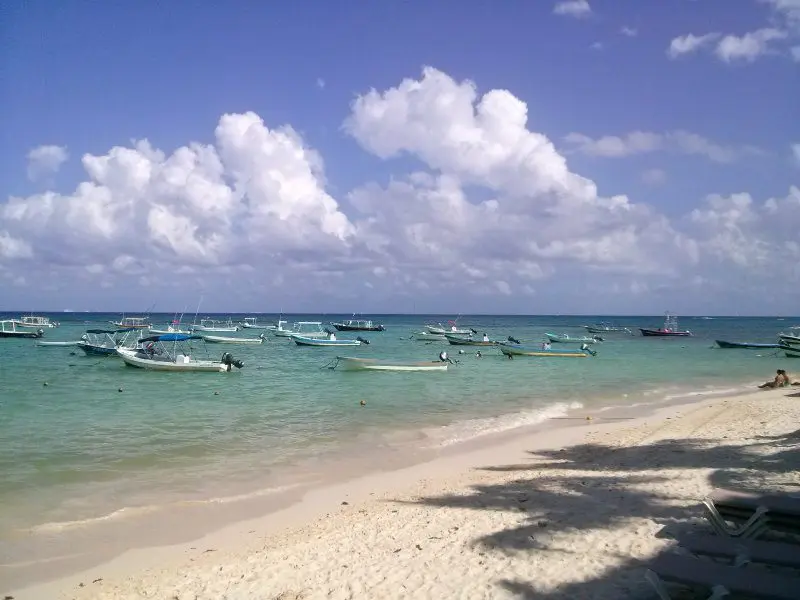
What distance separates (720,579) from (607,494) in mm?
4981

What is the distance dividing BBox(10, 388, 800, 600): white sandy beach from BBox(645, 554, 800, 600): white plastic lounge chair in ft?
3.02

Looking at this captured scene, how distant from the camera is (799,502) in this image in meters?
7.09

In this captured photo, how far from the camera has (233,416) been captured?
22219mm

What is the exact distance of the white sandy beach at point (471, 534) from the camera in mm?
7262

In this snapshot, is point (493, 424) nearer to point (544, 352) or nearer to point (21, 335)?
point (544, 352)

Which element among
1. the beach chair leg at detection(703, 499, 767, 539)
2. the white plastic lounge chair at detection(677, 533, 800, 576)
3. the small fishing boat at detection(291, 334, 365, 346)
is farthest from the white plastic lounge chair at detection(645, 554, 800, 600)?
the small fishing boat at detection(291, 334, 365, 346)

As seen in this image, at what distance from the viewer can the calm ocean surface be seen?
13.2m

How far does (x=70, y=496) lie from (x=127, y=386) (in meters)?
20.1

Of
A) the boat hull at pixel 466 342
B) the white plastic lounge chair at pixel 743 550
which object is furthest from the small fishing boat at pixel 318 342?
the white plastic lounge chair at pixel 743 550

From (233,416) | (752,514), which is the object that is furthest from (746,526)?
(233,416)

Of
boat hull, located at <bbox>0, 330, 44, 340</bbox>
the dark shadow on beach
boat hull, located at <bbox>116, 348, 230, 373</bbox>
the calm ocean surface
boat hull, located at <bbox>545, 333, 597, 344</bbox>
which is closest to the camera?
the dark shadow on beach

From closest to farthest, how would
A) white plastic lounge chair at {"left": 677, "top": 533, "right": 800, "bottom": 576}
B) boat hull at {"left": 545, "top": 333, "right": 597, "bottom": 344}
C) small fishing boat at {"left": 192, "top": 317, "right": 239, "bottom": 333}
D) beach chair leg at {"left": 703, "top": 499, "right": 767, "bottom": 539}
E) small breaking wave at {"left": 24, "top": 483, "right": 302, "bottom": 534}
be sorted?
white plastic lounge chair at {"left": 677, "top": 533, "right": 800, "bottom": 576} → beach chair leg at {"left": 703, "top": 499, "right": 767, "bottom": 539} → small breaking wave at {"left": 24, "top": 483, "right": 302, "bottom": 534} → boat hull at {"left": 545, "top": 333, "right": 597, "bottom": 344} → small fishing boat at {"left": 192, "top": 317, "right": 239, "bottom": 333}

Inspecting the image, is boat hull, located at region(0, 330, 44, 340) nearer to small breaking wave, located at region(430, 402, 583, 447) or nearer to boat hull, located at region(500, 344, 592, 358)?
boat hull, located at region(500, 344, 592, 358)

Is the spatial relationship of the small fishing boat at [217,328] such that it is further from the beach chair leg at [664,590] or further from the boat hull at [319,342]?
the beach chair leg at [664,590]
